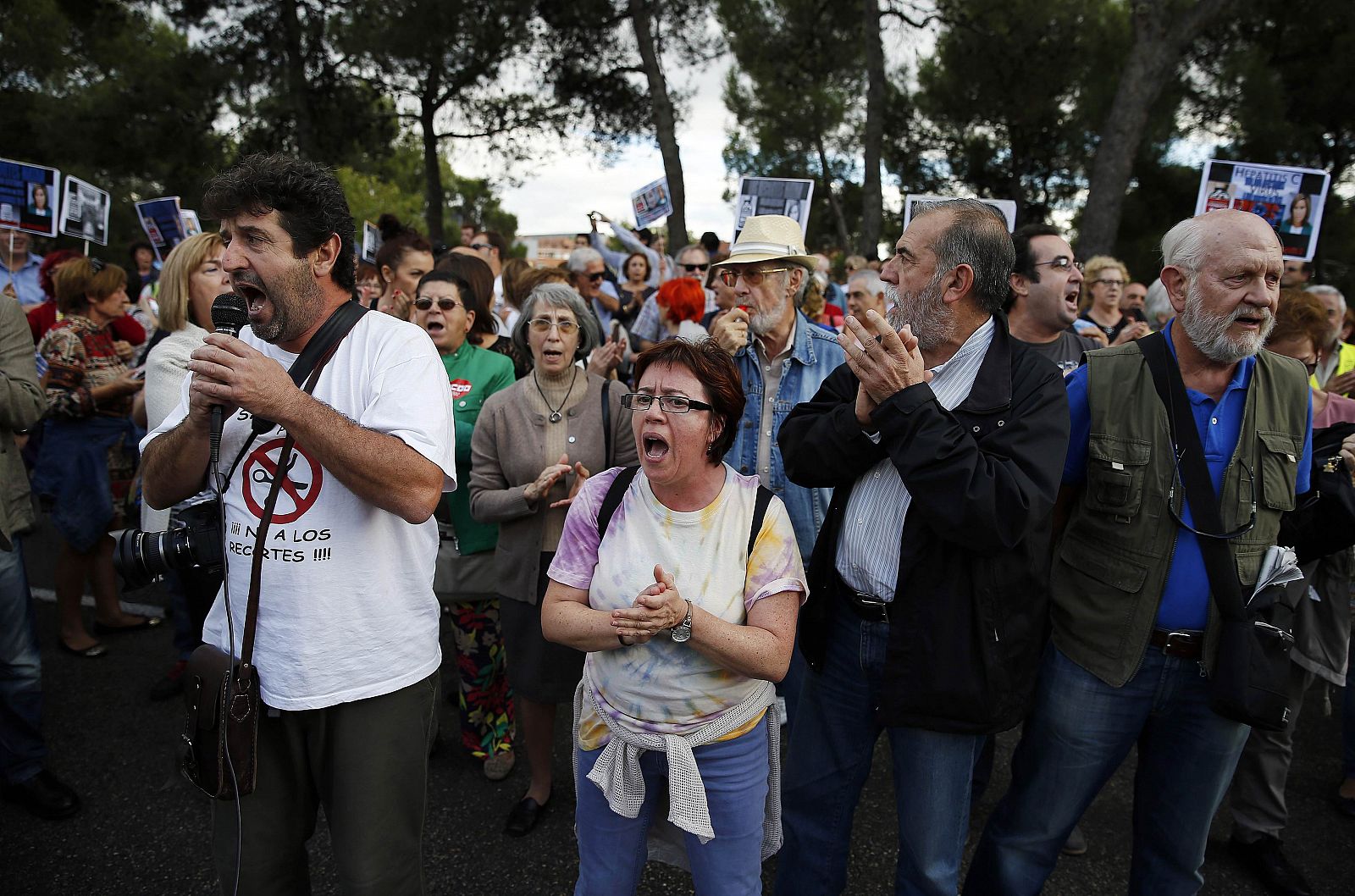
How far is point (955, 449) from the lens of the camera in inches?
68.7

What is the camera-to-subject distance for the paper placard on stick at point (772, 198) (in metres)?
6.07

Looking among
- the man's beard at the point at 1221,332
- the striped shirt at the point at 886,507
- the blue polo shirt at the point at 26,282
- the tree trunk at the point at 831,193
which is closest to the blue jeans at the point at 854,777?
the striped shirt at the point at 886,507

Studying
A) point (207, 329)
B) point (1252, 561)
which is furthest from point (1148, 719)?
point (207, 329)

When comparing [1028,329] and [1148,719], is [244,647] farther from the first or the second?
[1028,329]

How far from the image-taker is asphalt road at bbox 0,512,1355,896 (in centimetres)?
279

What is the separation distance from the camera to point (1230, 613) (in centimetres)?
202

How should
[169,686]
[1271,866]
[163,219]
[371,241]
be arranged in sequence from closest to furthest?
[1271,866] < [169,686] < [371,241] < [163,219]

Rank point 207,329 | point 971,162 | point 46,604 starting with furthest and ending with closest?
point 971,162, point 46,604, point 207,329

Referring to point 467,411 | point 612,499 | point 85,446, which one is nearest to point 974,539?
point 612,499

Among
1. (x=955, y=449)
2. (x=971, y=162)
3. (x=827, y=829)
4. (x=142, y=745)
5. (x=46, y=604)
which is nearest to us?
(x=955, y=449)

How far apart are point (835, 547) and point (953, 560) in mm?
339

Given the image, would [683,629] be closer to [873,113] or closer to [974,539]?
[974,539]

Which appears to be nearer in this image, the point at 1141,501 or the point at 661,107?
the point at 1141,501

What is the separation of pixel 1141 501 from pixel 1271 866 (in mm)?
1769
